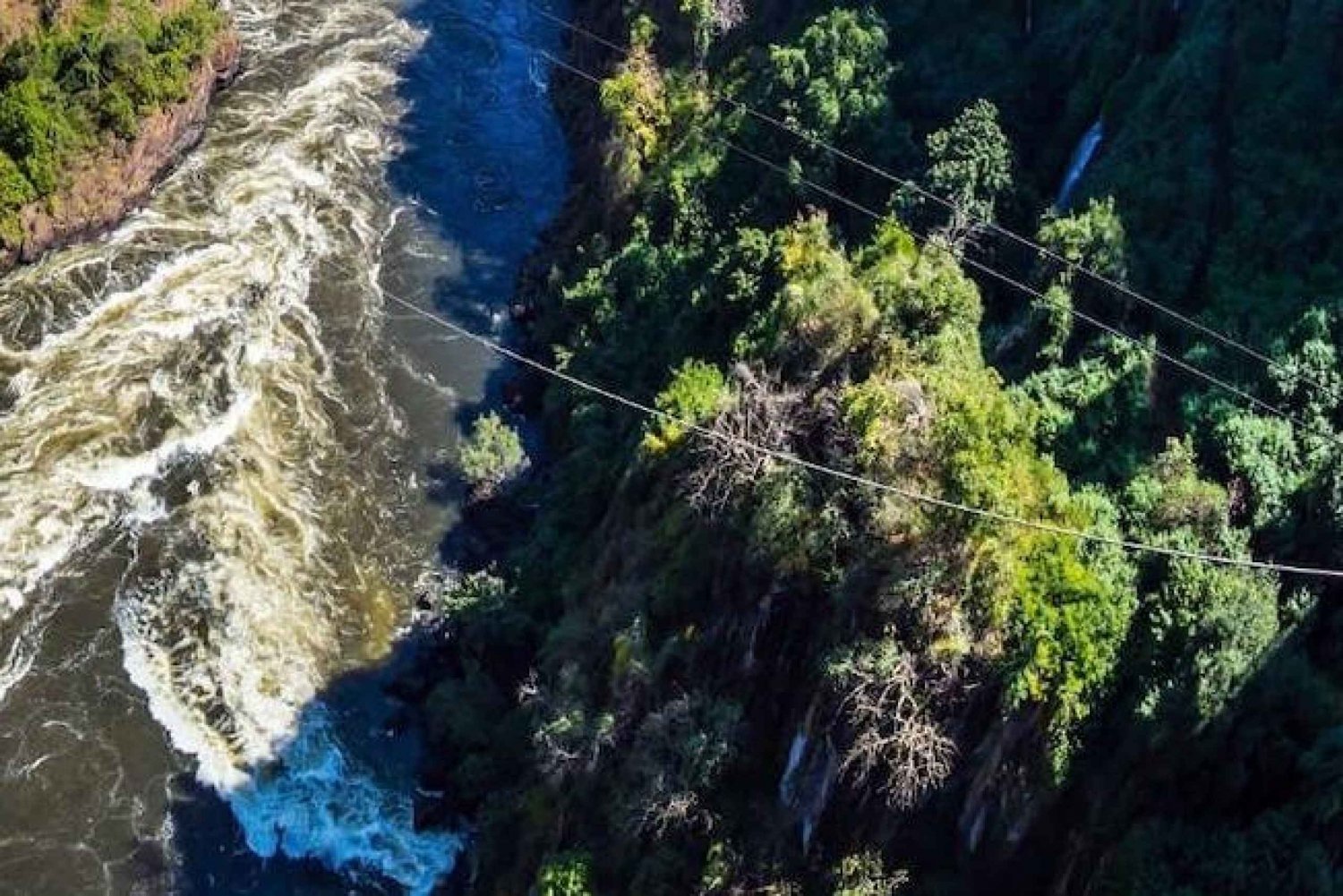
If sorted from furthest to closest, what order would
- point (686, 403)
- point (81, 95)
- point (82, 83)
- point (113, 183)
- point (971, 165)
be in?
point (82, 83), point (81, 95), point (113, 183), point (971, 165), point (686, 403)

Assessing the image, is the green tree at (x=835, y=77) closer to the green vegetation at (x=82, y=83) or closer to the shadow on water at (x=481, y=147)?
the shadow on water at (x=481, y=147)

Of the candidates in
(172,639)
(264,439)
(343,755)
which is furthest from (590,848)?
(264,439)

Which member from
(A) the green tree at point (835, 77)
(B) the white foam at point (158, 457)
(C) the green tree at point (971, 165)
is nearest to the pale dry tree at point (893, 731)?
(C) the green tree at point (971, 165)

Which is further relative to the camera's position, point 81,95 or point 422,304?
point 81,95

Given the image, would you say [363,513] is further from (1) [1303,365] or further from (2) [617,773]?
(1) [1303,365]

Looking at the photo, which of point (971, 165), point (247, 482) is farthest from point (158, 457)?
point (971, 165)

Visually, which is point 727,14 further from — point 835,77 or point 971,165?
point 971,165
